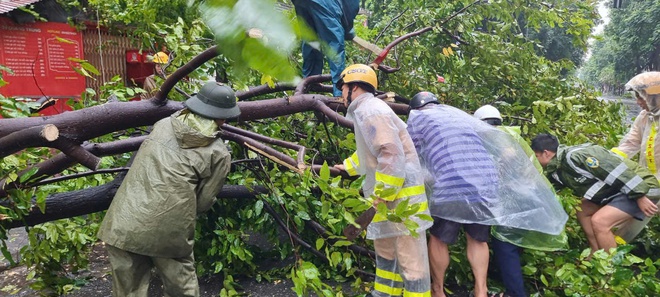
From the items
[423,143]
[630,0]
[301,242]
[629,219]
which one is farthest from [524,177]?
[630,0]

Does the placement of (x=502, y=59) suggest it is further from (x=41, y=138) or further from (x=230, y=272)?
(x=41, y=138)

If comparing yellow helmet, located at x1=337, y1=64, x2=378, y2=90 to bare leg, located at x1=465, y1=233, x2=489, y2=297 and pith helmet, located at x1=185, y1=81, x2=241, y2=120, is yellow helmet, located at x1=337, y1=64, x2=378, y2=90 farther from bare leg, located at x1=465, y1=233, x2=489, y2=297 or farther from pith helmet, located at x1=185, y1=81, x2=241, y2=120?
Answer: bare leg, located at x1=465, y1=233, x2=489, y2=297

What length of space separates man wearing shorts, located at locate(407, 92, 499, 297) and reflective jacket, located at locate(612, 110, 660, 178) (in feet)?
4.43

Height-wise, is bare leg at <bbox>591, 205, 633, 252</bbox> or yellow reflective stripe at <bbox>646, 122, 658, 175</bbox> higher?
yellow reflective stripe at <bbox>646, 122, 658, 175</bbox>

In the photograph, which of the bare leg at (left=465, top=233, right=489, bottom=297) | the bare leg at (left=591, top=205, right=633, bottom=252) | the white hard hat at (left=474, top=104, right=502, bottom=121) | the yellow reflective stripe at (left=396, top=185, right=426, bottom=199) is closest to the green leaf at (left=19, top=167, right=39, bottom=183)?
the yellow reflective stripe at (left=396, top=185, right=426, bottom=199)

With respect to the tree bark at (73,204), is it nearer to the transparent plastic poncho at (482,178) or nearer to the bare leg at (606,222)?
the transparent plastic poncho at (482,178)

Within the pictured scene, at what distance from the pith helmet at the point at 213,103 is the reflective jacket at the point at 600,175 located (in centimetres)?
230

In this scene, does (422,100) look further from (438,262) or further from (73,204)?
(73,204)

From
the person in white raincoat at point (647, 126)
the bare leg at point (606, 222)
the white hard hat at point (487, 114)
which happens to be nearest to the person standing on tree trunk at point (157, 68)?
the white hard hat at point (487, 114)

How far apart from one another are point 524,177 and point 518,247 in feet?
1.62

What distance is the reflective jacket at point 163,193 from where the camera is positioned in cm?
214

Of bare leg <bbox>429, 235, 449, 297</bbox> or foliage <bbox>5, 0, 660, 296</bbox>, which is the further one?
bare leg <bbox>429, 235, 449, 297</bbox>

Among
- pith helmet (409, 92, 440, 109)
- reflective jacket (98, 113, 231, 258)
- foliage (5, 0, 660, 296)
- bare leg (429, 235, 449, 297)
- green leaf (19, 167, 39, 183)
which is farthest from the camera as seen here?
pith helmet (409, 92, 440, 109)

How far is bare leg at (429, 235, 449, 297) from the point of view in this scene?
2785mm
